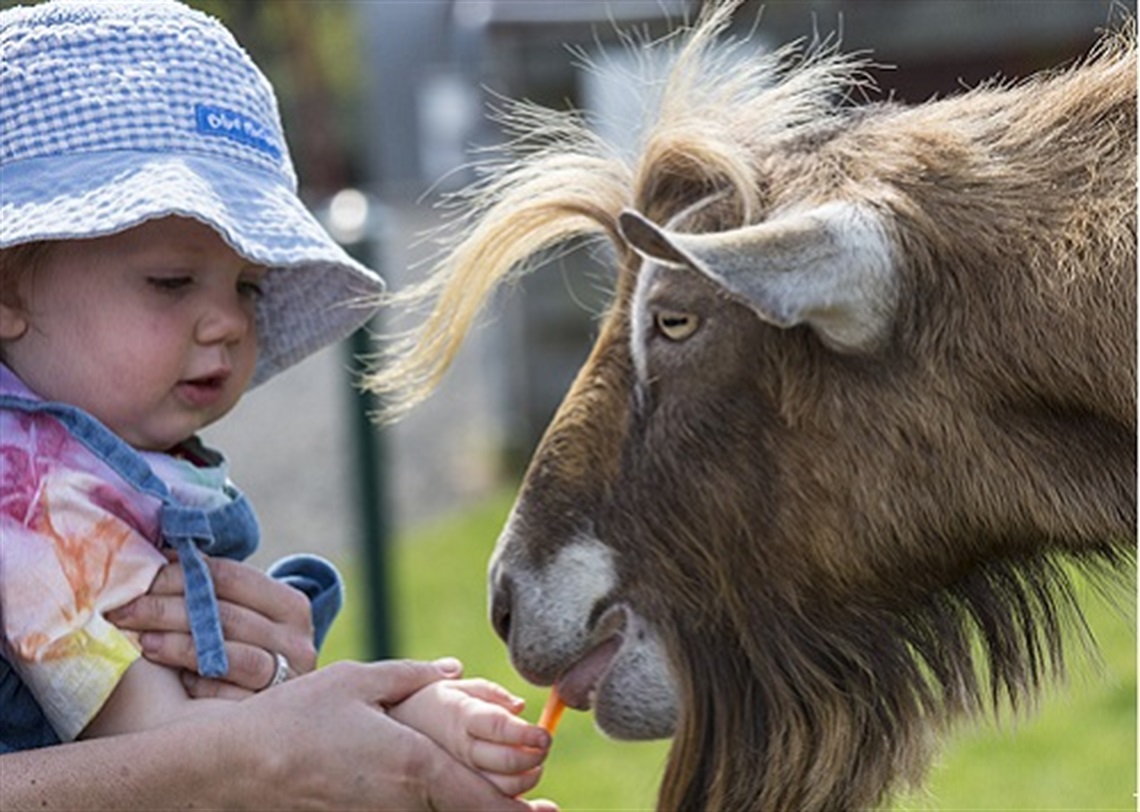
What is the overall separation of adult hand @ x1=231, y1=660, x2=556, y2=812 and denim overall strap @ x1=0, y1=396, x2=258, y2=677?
0.39 feet

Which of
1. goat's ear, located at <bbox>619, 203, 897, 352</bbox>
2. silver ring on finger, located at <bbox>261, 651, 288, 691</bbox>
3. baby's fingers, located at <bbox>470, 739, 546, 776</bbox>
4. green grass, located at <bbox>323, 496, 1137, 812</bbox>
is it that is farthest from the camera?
green grass, located at <bbox>323, 496, 1137, 812</bbox>

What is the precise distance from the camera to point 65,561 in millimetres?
2949

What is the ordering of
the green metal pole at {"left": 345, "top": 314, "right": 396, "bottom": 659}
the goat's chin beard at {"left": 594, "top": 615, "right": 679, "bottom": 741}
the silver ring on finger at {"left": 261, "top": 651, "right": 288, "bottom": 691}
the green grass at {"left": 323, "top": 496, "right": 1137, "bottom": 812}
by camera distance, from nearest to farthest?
the silver ring on finger at {"left": 261, "top": 651, "right": 288, "bottom": 691}, the goat's chin beard at {"left": 594, "top": 615, "right": 679, "bottom": 741}, the green grass at {"left": 323, "top": 496, "right": 1137, "bottom": 812}, the green metal pole at {"left": 345, "top": 314, "right": 396, "bottom": 659}

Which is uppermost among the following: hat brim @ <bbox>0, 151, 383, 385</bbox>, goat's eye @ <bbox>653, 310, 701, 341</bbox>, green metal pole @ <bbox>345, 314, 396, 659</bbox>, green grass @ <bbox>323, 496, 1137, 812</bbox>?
hat brim @ <bbox>0, 151, 383, 385</bbox>

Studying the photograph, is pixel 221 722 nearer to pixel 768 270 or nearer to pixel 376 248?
pixel 768 270

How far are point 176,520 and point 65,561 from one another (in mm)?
202

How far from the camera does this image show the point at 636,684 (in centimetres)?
334

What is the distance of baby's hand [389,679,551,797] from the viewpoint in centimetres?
302

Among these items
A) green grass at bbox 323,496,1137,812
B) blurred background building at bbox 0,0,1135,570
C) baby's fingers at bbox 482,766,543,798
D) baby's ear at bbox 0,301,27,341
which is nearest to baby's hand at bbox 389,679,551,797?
baby's fingers at bbox 482,766,543,798

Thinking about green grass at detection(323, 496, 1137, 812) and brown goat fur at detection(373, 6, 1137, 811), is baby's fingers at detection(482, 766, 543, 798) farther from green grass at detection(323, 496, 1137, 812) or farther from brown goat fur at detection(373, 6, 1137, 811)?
green grass at detection(323, 496, 1137, 812)

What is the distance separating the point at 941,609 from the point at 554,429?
0.72m

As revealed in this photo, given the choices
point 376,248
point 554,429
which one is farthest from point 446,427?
point 554,429

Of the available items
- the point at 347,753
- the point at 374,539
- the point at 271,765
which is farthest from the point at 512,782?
the point at 374,539

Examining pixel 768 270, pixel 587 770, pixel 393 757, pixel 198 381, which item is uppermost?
pixel 768 270
